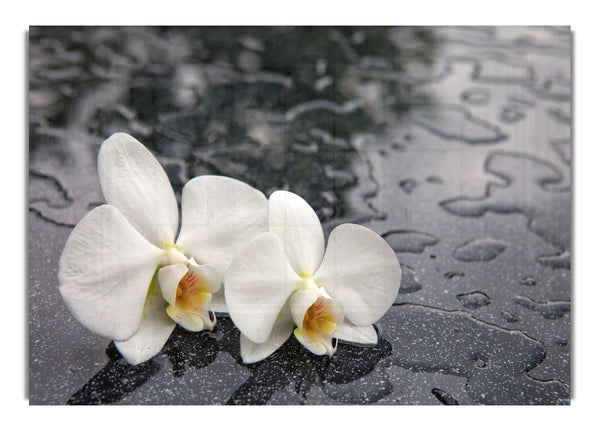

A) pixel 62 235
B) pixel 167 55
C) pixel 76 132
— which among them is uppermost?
pixel 167 55

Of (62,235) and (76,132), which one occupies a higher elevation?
(76,132)

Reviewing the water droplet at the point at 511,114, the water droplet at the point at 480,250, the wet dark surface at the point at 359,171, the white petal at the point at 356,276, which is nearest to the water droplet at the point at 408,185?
the wet dark surface at the point at 359,171

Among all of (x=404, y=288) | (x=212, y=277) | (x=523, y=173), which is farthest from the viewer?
(x=523, y=173)

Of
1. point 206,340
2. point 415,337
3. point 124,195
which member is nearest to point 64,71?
point 124,195

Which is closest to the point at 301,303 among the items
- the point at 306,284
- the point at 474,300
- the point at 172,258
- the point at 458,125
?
the point at 306,284

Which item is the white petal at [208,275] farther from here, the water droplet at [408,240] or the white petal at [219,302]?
the water droplet at [408,240]

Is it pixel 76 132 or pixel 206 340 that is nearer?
pixel 206 340

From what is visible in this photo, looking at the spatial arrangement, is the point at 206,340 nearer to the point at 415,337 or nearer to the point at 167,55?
the point at 415,337
